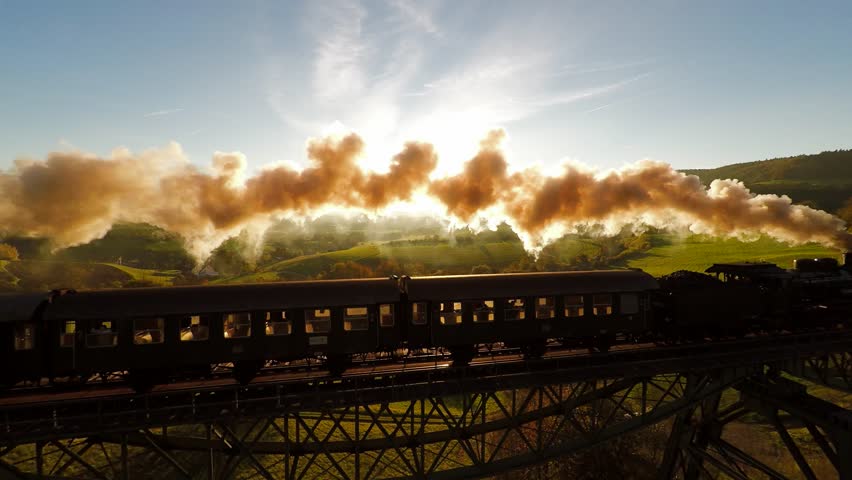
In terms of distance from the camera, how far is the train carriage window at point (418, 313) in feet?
52.1

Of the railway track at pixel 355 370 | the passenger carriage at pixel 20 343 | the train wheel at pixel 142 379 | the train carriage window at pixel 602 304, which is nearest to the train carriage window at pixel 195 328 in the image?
the railway track at pixel 355 370

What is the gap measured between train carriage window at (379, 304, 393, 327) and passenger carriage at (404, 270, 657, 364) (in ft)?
2.72

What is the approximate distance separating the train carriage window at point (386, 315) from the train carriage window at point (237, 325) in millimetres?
4668

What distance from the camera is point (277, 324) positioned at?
1470cm

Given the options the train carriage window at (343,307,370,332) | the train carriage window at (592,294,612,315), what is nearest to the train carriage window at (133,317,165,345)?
the train carriage window at (343,307,370,332)

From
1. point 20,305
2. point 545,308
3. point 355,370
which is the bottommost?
point 355,370

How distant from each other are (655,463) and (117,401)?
3023 centimetres

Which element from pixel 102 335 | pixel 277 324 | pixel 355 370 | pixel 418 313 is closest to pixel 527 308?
pixel 418 313

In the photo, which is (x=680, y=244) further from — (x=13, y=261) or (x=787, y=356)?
(x=13, y=261)

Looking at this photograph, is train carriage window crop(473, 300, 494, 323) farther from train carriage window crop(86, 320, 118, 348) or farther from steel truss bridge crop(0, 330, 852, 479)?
train carriage window crop(86, 320, 118, 348)

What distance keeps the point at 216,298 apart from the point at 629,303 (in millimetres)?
16816

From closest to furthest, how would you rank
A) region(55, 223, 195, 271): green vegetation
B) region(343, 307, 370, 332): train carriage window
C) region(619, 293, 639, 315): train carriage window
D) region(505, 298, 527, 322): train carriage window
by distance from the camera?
region(343, 307, 370, 332): train carriage window → region(505, 298, 527, 322): train carriage window → region(619, 293, 639, 315): train carriage window → region(55, 223, 195, 271): green vegetation

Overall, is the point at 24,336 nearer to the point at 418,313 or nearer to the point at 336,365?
the point at 336,365

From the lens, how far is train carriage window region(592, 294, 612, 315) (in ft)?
58.1
